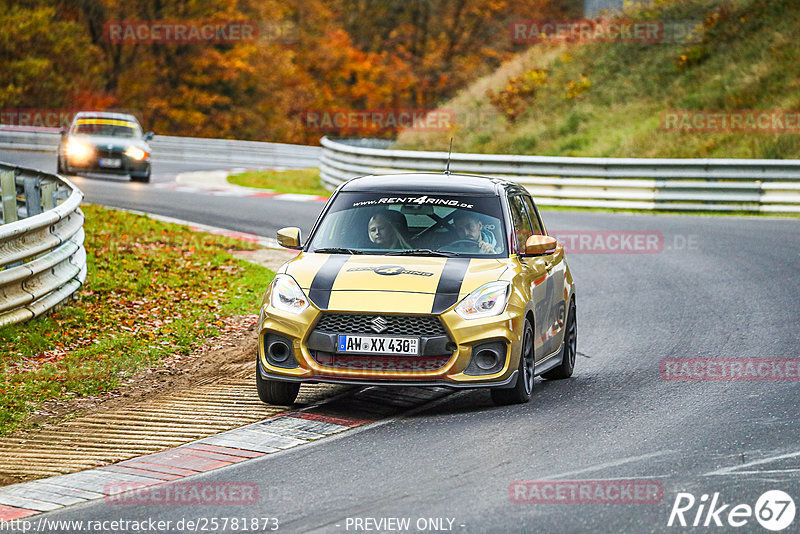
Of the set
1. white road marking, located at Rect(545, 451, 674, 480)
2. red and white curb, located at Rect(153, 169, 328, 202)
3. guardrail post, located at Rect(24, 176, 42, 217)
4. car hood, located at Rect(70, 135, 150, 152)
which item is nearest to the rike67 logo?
white road marking, located at Rect(545, 451, 674, 480)

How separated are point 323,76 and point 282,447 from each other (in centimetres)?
6554

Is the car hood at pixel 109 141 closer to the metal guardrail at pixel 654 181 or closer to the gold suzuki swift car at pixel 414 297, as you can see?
the metal guardrail at pixel 654 181

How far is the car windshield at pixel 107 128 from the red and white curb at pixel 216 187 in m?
1.52

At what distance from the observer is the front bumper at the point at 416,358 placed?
8125mm

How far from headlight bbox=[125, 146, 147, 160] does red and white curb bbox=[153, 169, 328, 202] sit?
867 millimetres

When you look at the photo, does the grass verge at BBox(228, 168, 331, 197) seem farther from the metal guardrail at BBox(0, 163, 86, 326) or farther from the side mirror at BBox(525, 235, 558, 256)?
the side mirror at BBox(525, 235, 558, 256)

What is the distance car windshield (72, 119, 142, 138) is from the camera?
3022cm

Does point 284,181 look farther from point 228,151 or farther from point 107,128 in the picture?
point 228,151

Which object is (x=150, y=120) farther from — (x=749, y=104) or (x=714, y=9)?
(x=749, y=104)

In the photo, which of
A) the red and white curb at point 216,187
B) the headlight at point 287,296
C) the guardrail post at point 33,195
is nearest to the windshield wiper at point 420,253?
the headlight at point 287,296

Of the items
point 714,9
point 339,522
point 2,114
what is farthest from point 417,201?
point 2,114

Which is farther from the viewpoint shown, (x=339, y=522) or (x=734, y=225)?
(x=734, y=225)

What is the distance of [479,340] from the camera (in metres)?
8.19

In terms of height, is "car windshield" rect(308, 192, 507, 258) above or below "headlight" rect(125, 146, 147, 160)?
above
